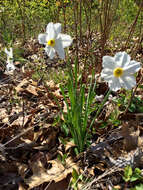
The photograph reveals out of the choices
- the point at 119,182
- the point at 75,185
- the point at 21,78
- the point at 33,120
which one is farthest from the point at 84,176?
the point at 21,78

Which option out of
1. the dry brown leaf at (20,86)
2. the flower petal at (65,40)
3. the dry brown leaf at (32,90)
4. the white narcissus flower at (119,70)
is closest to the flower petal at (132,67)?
the white narcissus flower at (119,70)

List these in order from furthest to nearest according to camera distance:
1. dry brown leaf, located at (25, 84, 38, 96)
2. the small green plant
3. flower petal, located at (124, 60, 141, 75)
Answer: dry brown leaf, located at (25, 84, 38, 96) < the small green plant < flower petal, located at (124, 60, 141, 75)

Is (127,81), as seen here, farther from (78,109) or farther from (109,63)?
(78,109)

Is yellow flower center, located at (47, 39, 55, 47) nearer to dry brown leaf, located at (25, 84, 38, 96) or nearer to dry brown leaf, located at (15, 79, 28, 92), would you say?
dry brown leaf, located at (25, 84, 38, 96)

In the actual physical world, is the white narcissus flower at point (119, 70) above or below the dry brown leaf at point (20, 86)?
below

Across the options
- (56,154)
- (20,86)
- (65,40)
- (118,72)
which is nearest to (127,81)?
(118,72)

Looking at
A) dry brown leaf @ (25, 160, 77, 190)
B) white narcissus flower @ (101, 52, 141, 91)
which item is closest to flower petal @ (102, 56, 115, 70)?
white narcissus flower @ (101, 52, 141, 91)

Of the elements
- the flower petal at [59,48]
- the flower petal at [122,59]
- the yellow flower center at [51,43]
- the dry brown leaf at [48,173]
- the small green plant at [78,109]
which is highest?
the yellow flower center at [51,43]

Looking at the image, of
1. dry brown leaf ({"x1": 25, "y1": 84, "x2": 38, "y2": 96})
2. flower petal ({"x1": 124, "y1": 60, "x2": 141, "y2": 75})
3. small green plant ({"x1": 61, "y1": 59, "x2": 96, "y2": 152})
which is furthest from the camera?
dry brown leaf ({"x1": 25, "y1": 84, "x2": 38, "y2": 96})

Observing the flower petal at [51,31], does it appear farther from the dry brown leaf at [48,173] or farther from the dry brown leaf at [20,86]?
the dry brown leaf at [20,86]
